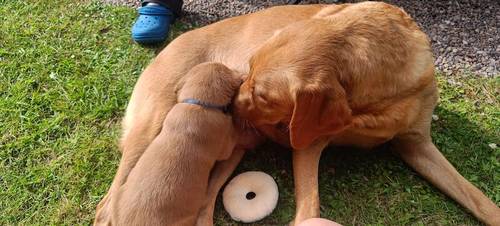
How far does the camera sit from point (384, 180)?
393 centimetres

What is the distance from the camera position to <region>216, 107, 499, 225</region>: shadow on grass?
12.2 ft

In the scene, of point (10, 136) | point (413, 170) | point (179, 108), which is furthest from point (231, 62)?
point (10, 136)

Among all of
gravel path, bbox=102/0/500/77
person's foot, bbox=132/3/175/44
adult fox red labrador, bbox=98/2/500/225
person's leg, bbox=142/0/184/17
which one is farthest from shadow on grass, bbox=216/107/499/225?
person's leg, bbox=142/0/184/17

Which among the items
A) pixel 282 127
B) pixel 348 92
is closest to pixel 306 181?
pixel 282 127

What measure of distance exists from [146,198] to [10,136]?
1.69 metres

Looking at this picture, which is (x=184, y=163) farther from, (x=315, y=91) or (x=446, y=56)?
(x=446, y=56)

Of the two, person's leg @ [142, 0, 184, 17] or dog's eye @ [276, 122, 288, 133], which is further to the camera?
person's leg @ [142, 0, 184, 17]

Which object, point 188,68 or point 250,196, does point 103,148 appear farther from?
point 250,196

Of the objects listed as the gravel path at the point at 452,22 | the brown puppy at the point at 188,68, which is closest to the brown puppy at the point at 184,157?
the brown puppy at the point at 188,68

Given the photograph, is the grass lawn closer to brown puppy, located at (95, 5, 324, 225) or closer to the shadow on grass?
the shadow on grass

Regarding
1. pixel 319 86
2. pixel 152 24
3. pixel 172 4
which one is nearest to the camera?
pixel 319 86

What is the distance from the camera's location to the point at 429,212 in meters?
3.74

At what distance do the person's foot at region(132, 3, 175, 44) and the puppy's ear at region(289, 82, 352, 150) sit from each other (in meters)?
2.12

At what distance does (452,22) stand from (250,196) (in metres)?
2.60
